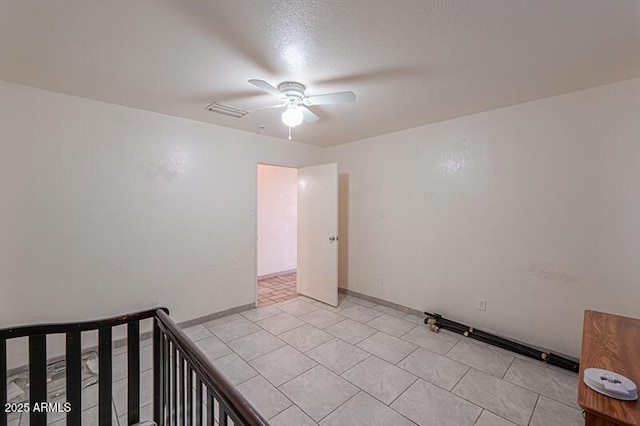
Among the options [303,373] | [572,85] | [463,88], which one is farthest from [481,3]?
[303,373]

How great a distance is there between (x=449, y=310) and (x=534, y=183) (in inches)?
65.8

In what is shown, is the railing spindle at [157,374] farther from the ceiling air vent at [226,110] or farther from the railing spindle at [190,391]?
the ceiling air vent at [226,110]

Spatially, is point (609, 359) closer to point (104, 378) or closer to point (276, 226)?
point (104, 378)

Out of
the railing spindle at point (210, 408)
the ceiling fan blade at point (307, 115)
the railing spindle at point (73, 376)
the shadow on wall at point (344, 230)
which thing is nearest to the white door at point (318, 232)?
the shadow on wall at point (344, 230)

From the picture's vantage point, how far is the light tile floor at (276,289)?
13.9 ft

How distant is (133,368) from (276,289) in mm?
3201

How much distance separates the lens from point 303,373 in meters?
2.38

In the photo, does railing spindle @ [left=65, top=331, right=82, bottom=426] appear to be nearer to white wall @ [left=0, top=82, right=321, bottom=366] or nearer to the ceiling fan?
white wall @ [left=0, top=82, right=321, bottom=366]

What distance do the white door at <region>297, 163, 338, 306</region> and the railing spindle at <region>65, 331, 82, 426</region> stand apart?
2.89m

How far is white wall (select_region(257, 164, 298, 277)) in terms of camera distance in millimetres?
5457

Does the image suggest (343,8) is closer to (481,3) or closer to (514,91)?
(481,3)

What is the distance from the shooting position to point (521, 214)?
2762mm

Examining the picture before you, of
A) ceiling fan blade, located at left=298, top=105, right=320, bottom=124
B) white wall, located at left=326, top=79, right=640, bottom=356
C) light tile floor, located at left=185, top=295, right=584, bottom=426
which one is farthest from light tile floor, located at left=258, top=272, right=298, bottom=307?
ceiling fan blade, located at left=298, top=105, right=320, bottom=124

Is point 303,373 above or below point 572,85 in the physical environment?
below
